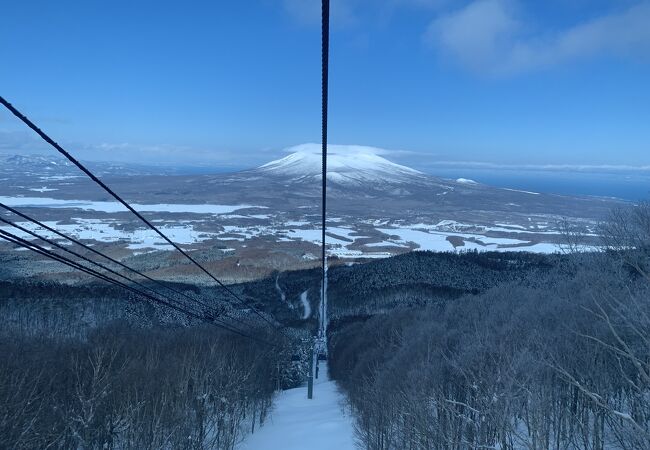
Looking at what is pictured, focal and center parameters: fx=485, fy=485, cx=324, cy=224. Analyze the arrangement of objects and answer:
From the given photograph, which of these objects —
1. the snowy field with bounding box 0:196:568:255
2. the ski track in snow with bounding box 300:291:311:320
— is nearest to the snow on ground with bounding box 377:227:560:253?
the snowy field with bounding box 0:196:568:255

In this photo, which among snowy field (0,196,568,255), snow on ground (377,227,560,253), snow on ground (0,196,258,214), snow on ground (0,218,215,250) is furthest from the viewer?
snow on ground (0,196,258,214)

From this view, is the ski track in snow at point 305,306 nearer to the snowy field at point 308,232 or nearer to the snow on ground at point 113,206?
the snowy field at point 308,232

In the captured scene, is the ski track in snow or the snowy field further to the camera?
the snowy field

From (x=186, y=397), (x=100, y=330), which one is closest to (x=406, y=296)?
(x=100, y=330)

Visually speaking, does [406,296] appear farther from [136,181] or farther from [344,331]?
[136,181]

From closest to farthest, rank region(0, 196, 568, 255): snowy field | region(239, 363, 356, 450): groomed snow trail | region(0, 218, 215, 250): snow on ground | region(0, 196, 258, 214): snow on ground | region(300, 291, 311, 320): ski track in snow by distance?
region(239, 363, 356, 450): groomed snow trail → region(300, 291, 311, 320): ski track in snow → region(0, 218, 215, 250): snow on ground → region(0, 196, 568, 255): snowy field → region(0, 196, 258, 214): snow on ground

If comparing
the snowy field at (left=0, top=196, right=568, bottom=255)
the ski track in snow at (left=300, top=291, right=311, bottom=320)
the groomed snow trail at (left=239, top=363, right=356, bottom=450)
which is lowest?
the snowy field at (left=0, top=196, right=568, bottom=255)

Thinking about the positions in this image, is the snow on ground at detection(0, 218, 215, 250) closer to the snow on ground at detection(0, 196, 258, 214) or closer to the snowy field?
the snowy field

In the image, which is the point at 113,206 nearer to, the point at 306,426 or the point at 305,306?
the point at 305,306

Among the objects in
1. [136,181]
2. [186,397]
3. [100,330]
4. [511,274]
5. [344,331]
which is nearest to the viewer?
[186,397]
